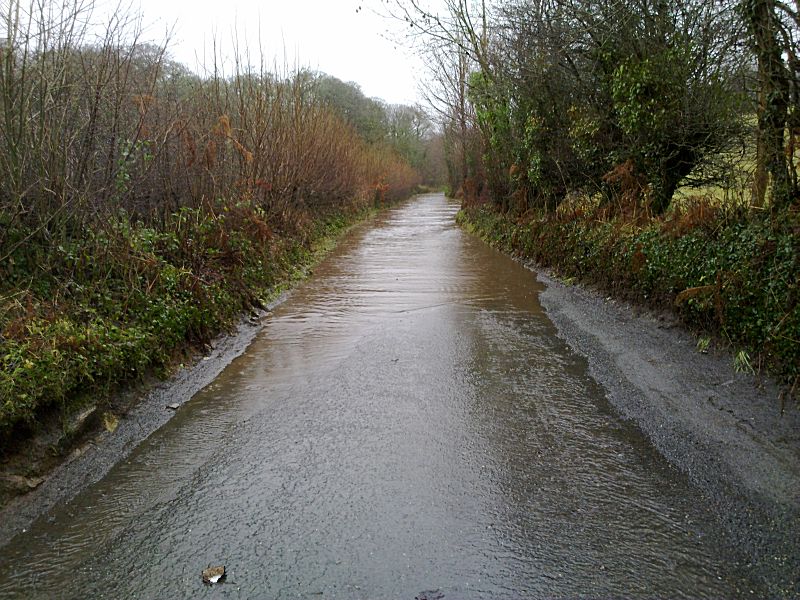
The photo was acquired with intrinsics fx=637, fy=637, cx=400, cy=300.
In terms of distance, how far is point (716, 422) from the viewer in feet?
17.7

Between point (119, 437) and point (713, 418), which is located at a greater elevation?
point (713, 418)

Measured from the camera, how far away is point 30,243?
647 cm

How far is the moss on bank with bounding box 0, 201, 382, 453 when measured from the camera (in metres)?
5.08

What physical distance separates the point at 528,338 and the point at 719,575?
5375 mm

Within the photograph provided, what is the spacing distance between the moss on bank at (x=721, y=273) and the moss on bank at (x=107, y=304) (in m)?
6.05

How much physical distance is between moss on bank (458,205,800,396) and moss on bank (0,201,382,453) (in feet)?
19.9

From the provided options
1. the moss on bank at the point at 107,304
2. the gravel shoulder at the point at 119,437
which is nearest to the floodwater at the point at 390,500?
the gravel shoulder at the point at 119,437

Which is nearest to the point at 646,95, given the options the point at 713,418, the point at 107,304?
the point at 713,418

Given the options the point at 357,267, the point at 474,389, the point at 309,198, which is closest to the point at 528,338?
the point at 474,389

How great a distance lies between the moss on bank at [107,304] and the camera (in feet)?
16.7

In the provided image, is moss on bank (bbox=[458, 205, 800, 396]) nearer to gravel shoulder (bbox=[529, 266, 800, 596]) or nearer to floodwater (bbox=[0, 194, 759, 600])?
gravel shoulder (bbox=[529, 266, 800, 596])

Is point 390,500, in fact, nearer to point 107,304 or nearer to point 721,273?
point 107,304

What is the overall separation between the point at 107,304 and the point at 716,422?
601 cm

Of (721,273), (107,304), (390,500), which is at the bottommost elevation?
(390,500)
